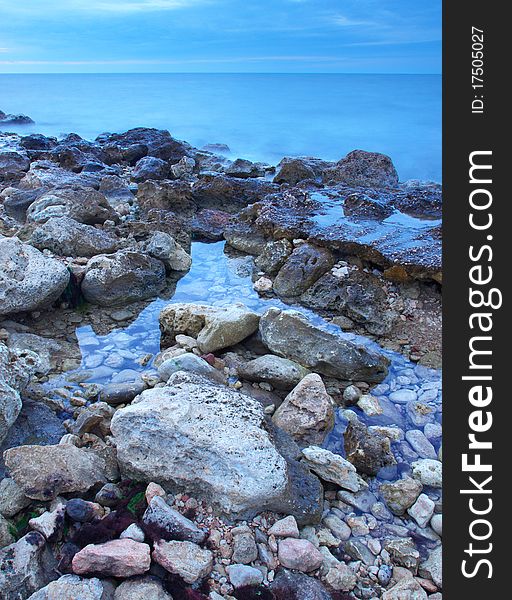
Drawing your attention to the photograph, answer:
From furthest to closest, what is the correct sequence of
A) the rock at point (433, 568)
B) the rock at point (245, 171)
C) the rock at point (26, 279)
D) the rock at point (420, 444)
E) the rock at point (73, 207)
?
the rock at point (245, 171), the rock at point (73, 207), the rock at point (26, 279), the rock at point (420, 444), the rock at point (433, 568)

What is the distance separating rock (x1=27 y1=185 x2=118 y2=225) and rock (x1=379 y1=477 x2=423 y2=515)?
6277 mm

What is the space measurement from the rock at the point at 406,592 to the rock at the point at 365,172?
8916 mm

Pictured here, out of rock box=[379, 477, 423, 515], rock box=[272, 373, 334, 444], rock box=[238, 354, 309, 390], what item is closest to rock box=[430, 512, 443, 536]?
rock box=[379, 477, 423, 515]

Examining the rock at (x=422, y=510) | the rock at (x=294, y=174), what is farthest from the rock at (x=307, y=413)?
the rock at (x=294, y=174)

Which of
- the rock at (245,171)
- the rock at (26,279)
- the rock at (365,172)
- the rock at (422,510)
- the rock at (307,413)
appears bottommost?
the rock at (422,510)

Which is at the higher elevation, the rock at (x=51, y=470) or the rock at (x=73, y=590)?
the rock at (x=51, y=470)

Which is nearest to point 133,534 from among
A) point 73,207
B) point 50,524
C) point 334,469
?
point 50,524

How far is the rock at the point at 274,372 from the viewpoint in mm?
4438

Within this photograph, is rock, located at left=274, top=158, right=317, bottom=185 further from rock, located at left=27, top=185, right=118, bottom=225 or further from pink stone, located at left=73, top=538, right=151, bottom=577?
pink stone, located at left=73, top=538, right=151, bottom=577

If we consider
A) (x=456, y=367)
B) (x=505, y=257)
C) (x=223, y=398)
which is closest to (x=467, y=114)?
(x=505, y=257)

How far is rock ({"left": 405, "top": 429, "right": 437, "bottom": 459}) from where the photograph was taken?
3.86 meters

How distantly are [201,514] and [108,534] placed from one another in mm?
531

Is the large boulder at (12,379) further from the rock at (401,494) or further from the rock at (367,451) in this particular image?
the rock at (401,494)

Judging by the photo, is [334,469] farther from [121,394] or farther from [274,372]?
[121,394]
